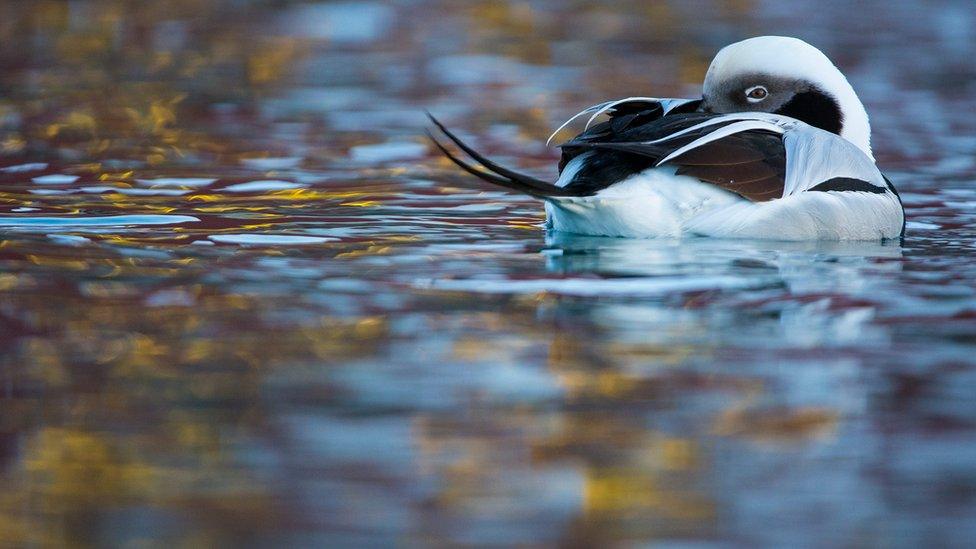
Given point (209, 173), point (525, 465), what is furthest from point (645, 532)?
point (209, 173)

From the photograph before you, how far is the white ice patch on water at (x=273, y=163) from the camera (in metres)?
6.66

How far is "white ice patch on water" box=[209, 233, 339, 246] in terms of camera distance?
4.79 meters

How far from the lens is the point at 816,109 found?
5.45m

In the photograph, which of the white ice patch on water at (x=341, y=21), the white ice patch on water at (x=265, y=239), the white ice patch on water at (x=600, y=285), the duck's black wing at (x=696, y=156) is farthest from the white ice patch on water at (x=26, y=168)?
the white ice patch on water at (x=341, y=21)

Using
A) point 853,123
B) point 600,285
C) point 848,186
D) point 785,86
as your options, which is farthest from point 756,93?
point 600,285

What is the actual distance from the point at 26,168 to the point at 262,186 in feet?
3.18

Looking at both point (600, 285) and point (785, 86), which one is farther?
point (785, 86)

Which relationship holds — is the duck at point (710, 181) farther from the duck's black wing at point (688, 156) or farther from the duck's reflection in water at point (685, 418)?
the duck's reflection in water at point (685, 418)

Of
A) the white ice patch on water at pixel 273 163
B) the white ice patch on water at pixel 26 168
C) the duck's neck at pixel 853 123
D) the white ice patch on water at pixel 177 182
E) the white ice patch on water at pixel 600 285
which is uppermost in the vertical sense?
the duck's neck at pixel 853 123

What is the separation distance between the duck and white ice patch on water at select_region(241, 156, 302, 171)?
73.2 inches

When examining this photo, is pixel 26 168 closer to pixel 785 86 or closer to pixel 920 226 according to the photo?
pixel 785 86

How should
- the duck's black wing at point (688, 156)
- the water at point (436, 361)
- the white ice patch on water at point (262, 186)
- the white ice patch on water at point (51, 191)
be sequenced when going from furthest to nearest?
the white ice patch on water at point (262, 186)
the white ice patch on water at point (51, 191)
the duck's black wing at point (688, 156)
the water at point (436, 361)

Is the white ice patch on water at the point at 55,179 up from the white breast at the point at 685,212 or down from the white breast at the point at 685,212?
down

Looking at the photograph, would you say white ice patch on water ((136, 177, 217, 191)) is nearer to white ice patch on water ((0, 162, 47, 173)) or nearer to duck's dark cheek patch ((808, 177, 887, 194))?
white ice patch on water ((0, 162, 47, 173))
